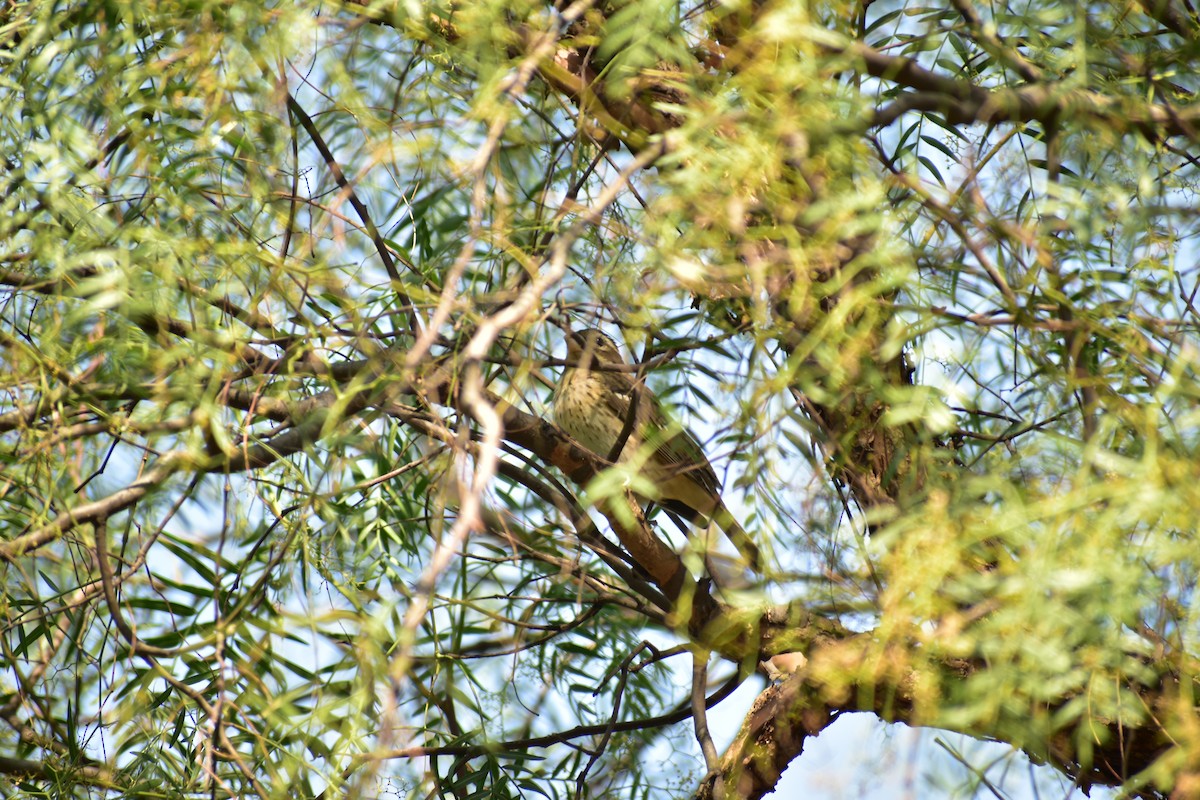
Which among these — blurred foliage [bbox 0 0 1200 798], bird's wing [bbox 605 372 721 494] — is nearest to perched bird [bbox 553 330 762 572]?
bird's wing [bbox 605 372 721 494]

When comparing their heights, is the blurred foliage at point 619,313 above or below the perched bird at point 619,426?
below

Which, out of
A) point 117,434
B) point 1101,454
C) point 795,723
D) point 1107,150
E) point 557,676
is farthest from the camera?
point 557,676

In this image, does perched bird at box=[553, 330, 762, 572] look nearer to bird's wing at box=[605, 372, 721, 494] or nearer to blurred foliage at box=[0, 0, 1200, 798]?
bird's wing at box=[605, 372, 721, 494]

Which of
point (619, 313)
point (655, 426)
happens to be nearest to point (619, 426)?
point (655, 426)

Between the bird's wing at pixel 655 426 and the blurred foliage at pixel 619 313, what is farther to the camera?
the bird's wing at pixel 655 426

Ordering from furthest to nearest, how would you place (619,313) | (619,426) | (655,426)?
(619,426) → (655,426) → (619,313)

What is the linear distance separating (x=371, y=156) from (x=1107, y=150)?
1140mm

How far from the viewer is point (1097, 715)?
6.23 ft

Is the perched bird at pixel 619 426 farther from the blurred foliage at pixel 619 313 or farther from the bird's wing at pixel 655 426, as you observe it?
the blurred foliage at pixel 619 313

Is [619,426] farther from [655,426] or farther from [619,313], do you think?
[619,313]

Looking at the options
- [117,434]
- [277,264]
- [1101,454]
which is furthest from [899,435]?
[117,434]

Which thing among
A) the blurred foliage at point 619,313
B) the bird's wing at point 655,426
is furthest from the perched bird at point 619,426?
the blurred foliage at point 619,313

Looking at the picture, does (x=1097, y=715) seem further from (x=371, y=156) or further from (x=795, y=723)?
(x=371, y=156)

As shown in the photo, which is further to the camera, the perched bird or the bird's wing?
the perched bird
